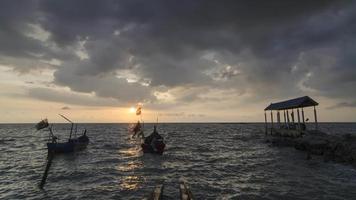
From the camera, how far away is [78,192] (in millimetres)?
20375

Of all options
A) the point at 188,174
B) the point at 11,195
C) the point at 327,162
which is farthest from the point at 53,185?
the point at 327,162

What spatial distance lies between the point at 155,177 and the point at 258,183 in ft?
28.2

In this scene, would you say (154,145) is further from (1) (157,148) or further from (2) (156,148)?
(1) (157,148)

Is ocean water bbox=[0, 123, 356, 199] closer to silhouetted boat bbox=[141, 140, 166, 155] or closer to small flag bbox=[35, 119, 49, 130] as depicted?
small flag bbox=[35, 119, 49, 130]

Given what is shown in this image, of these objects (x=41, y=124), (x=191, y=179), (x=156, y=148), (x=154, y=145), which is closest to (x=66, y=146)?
(x=41, y=124)

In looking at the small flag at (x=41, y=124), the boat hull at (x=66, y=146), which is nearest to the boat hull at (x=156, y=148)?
the boat hull at (x=66, y=146)

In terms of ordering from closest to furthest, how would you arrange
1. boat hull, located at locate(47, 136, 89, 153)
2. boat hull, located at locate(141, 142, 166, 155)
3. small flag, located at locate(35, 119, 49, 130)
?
small flag, located at locate(35, 119, 49, 130) < boat hull, located at locate(141, 142, 166, 155) < boat hull, located at locate(47, 136, 89, 153)

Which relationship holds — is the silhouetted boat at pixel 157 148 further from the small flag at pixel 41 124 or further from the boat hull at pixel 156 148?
the small flag at pixel 41 124

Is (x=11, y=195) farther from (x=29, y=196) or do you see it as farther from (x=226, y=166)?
(x=226, y=166)

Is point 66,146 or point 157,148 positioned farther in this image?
point 66,146

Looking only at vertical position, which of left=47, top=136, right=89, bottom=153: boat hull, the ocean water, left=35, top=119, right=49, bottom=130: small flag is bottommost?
the ocean water

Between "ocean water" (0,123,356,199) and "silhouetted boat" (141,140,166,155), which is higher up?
"silhouetted boat" (141,140,166,155)

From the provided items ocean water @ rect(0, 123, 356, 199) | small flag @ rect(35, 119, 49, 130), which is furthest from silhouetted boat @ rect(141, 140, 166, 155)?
small flag @ rect(35, 119, 49, 130)

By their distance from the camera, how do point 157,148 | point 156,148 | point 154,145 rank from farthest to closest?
point 154,145 < point 156,148 < point 157,148
